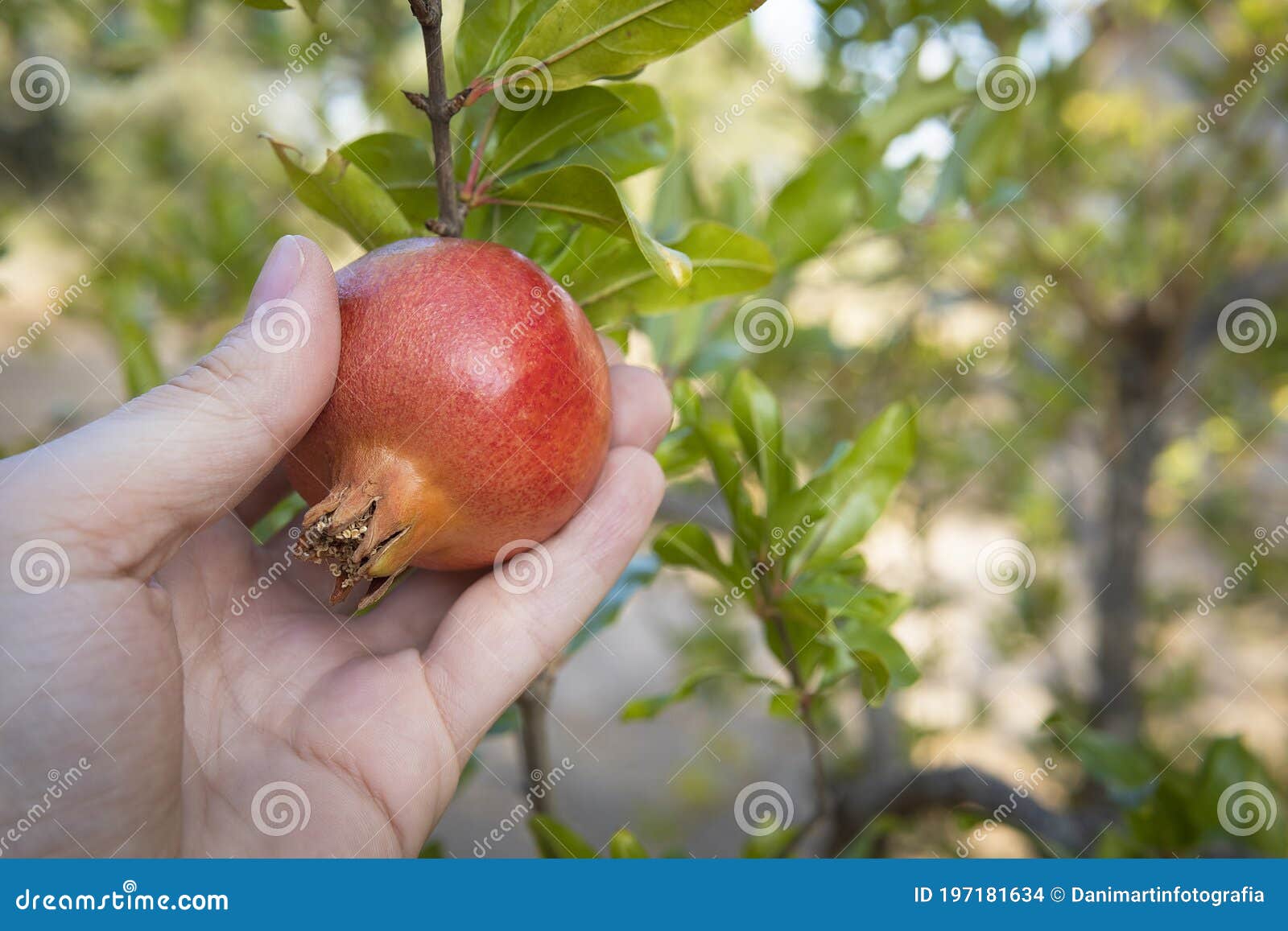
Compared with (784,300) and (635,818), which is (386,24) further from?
(635,818)

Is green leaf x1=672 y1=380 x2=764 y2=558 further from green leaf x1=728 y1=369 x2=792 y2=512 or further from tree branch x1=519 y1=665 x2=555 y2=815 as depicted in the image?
tree branch x1=519 y1=665 x2=555 y2=815

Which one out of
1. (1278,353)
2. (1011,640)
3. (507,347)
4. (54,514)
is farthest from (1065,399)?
(54,514)

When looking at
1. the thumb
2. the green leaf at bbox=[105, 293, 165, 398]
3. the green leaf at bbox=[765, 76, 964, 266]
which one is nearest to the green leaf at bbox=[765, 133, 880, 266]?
the green leaf at bbox=[765, 76, 964, 266]

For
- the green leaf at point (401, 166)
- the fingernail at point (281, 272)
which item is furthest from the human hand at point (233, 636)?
the green leaf at point (401, 166)

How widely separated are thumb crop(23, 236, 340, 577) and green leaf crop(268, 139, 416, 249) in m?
0.04

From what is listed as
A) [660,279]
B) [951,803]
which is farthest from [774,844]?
[660,279]

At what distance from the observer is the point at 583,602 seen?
0.93 meters

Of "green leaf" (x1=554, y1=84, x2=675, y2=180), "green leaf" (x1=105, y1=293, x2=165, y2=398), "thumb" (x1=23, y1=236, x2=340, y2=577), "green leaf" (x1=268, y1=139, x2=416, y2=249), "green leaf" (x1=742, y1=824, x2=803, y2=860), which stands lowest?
"green leaf" (x1=742, y1=824, x2=803, y2=860)

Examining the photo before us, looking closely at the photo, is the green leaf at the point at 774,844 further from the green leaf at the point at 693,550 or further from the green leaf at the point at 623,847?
the green leaf at the point at 693,550

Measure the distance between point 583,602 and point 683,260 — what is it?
386 millimetres

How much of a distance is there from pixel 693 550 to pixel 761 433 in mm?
154

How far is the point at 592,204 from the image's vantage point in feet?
2.44

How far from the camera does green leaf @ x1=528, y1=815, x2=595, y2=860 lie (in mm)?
1002

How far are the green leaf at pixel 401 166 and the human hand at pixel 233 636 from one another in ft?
0.34
